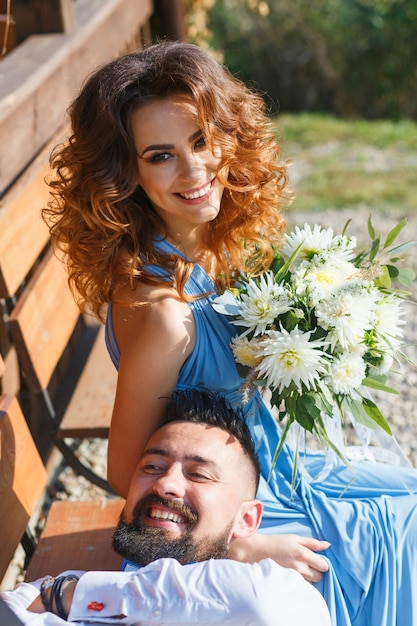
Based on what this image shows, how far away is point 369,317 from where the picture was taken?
224 cm

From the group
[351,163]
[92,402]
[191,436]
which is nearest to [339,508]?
[191,436]

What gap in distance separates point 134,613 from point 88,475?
136cm

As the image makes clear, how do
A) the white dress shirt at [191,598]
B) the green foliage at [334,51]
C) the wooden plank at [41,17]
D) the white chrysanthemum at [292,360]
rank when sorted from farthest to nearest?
1. the green foliage at [334,51]
2. the wooden plank at [41,17]
3. the white chrysanthemum at [292,360]
4. the white dress shirt at [191,598]

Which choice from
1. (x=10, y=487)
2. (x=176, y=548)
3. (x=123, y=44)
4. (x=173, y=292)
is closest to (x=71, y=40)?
(x=123, y=44)

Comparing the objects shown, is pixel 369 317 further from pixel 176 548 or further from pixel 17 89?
pixel 17 89

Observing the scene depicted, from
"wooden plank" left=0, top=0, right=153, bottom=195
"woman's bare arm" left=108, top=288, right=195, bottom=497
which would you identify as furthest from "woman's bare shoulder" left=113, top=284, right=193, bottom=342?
"wooden plank" left=0, top=0, right=153, bottom=195

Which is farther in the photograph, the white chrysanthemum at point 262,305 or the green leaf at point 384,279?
the green leaf at point 384,279

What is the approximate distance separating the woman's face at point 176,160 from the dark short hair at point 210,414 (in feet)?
1.71

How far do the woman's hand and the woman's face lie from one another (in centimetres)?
92

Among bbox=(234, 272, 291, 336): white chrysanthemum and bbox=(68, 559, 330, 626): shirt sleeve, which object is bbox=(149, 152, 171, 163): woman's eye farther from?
bbox=(68, 559, 330, 626): shirt sleeve

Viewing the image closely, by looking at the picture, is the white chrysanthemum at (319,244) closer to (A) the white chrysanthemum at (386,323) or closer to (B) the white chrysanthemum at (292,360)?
(A) the white chrysanthemum at (386,323)

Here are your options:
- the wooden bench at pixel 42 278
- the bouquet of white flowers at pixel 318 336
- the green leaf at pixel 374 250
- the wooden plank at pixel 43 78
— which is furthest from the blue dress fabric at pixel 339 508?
the wooden plank at pixel 43 78

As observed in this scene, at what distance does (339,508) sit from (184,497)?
561mm

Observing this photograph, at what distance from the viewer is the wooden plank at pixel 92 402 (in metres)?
3.06
